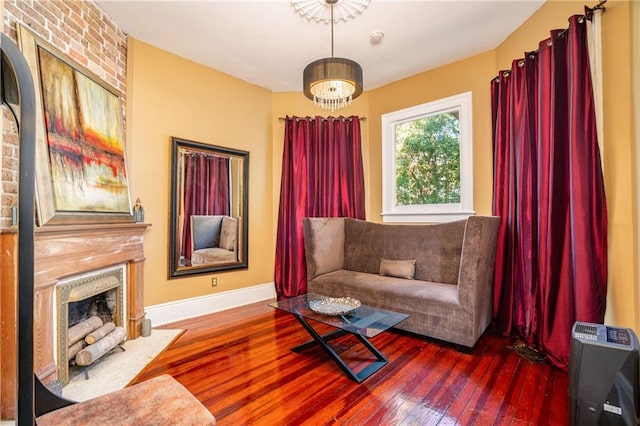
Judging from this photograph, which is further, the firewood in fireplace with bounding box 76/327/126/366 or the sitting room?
the firewood in fireplace with bounding box 76/327/126/366

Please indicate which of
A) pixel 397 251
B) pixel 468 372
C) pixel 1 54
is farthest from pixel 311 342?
pixel 1 54

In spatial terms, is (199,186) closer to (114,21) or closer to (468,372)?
(114,21)

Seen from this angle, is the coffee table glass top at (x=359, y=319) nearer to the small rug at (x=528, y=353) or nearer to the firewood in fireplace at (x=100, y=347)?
the small rug at (x=528, y=353)

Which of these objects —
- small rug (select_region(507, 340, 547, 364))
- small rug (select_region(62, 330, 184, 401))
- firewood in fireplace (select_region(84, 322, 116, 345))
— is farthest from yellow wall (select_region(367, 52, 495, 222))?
firewood in fireplace (select_region(84, 322, 116, 345))

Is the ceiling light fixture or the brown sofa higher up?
the ceiling light fixture

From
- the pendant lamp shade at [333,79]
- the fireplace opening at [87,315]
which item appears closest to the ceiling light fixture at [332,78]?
the pendant lamp shade at [333,79]

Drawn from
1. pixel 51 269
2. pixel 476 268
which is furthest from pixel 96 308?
pixel 476 268

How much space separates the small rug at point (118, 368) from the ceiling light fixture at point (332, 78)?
2390mm

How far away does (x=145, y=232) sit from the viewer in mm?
3000

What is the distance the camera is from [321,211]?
402 cm

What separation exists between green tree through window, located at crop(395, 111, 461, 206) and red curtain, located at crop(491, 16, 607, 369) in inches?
22.5

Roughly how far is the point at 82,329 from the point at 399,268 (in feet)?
9.26

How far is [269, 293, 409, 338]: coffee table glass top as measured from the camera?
1.98m

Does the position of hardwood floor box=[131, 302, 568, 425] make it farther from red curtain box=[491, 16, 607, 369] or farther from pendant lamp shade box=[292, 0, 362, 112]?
pendant lamp shade box=[292, 0, 362, 112]
